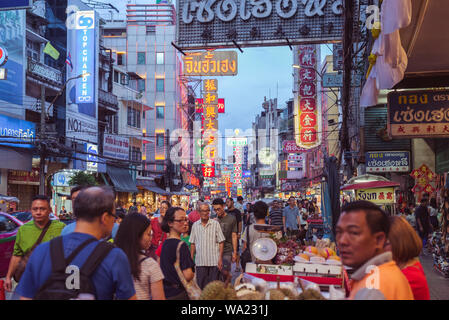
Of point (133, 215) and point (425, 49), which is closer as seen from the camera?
point (133, 215)

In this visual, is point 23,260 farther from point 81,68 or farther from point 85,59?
point 85,59

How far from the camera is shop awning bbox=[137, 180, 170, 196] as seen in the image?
54188 mm

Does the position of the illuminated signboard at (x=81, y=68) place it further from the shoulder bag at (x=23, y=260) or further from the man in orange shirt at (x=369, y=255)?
the man in orange shirt at (x=369, y=255)

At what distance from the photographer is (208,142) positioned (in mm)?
75812

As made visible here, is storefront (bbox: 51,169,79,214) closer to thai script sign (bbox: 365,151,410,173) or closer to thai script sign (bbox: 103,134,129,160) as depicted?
thai script sign (bbox: 103,134,129,160)

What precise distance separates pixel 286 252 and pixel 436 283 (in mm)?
5995

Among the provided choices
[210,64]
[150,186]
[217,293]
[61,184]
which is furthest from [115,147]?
[217,293]

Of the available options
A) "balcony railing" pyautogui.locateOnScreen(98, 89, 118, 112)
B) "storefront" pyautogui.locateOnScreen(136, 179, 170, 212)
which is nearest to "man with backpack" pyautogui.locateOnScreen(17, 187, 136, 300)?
"balcony railing" pyautogui.locateOnScreen(98, 89, 118, 112)

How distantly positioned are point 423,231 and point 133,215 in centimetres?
1514

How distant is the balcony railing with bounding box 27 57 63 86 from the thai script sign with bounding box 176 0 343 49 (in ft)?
53.7

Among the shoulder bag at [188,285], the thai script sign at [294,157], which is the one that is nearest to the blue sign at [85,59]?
the shoulder bag at [188,285]

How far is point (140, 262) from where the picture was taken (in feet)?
14.2
